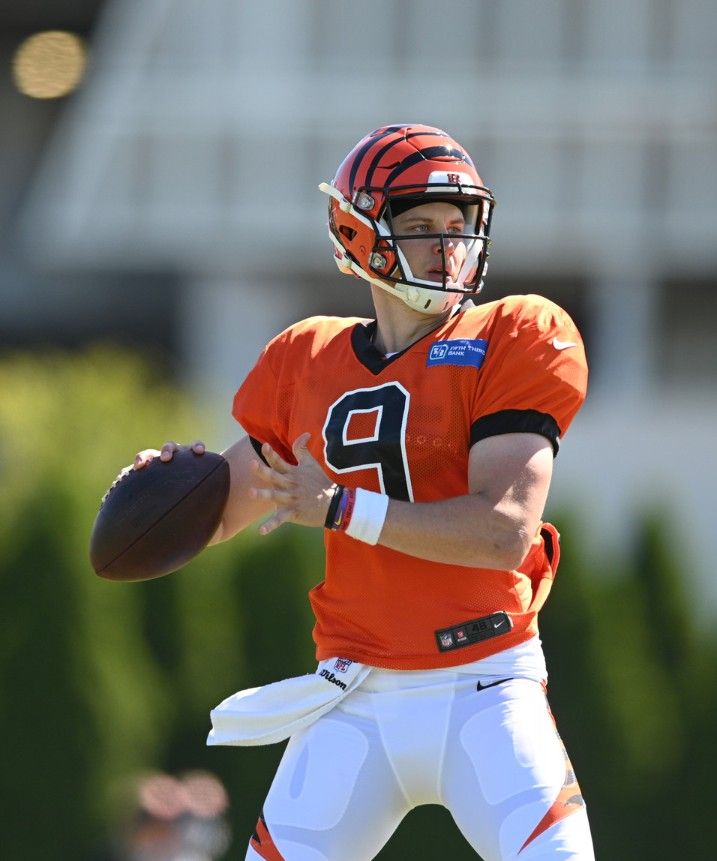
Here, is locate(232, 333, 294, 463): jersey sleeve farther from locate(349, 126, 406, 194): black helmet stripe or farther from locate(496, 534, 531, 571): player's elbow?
locate(496, 534, 531, 571): player's elbow

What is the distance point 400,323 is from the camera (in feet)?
14.7

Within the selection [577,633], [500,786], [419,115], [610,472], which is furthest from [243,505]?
[419,115]

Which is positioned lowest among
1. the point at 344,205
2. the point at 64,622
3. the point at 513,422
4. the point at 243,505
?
the point at 64,622

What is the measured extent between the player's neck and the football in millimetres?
558

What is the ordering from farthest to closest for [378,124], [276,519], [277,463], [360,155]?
[378,124]
[360,155]
[277,463]
[276,519]

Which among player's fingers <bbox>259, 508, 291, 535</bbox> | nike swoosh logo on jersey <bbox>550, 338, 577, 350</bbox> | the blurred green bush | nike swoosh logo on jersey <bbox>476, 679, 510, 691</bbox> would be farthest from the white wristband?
the blurred green bush

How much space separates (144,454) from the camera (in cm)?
449

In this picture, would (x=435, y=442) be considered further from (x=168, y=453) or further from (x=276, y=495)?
(x=168, y=453)

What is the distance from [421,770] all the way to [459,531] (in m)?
0.62

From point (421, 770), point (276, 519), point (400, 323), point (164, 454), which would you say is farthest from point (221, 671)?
point (276, 519)

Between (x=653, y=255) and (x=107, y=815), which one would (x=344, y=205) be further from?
(x=653, y=255)

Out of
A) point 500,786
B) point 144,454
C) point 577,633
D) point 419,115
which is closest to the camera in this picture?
point 500,786

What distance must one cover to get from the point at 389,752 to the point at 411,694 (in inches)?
5.8

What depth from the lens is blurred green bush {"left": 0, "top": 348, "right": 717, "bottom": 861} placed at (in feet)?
29.7
